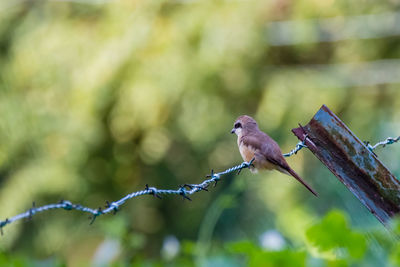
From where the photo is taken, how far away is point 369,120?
7.45 metres

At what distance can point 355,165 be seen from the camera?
98.9 inches

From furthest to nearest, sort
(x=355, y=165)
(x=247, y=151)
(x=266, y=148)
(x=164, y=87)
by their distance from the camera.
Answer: (x=164, y=87) → (x=247, y=151) → (x=266, y=148) → (x=355, y=165)

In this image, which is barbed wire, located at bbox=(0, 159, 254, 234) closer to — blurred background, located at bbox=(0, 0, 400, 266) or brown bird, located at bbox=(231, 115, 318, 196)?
brown bird, located at bbox=(231, 115, 318, 196)

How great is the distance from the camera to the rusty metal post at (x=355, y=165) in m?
2.49

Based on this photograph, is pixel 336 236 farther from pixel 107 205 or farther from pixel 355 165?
pixel 107 205

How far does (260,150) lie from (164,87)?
4.07 m

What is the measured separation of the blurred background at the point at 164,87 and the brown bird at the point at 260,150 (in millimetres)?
3043

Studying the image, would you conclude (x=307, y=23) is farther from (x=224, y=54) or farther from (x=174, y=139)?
(x=174, y=139)

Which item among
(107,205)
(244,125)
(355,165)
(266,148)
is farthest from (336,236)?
(244,125)

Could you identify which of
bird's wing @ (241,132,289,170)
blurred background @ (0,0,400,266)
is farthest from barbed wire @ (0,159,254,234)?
blurred background @ (0,0,400,266)

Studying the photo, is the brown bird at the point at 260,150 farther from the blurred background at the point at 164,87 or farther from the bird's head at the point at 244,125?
the blurred background at the point at 164,87

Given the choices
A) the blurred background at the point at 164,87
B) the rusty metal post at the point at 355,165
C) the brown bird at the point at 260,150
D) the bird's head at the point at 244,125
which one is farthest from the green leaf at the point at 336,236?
the blurred background at the point at 164,87

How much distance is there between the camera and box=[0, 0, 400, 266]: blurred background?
7.36 m

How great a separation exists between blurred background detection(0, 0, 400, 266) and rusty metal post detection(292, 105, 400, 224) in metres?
4.15
